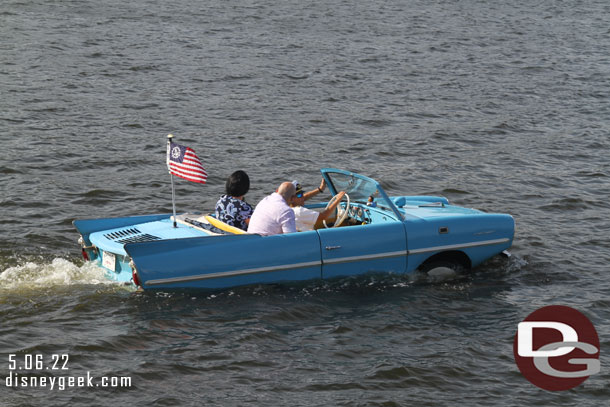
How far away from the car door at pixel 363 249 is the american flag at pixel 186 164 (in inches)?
58.4

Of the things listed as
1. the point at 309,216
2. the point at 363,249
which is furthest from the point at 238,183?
the point at 363,249

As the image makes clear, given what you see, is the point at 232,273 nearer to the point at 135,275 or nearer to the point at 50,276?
the point at 135,275

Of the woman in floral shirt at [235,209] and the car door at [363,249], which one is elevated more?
the woman in floral shirt at [235,209]

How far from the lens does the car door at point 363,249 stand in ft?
31.6

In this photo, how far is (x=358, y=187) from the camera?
35.0 feet

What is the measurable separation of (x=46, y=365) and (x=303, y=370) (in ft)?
7.82

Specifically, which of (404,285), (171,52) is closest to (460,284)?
(404,285)

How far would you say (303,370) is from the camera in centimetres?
815

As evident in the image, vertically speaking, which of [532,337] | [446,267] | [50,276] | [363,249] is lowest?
[532,337]

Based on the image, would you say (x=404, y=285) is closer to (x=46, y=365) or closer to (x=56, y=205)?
(x=46, y=365)

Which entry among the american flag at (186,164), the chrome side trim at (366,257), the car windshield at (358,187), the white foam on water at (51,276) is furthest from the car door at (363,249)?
the white foam on water at (51,276)

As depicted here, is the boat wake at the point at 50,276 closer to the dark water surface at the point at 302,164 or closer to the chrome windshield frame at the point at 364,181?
the dark water surface at the point at 302,164

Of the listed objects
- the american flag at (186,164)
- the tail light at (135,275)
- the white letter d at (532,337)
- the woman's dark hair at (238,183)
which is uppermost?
the american flag at (186,164)

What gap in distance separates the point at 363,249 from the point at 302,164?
5.85m
